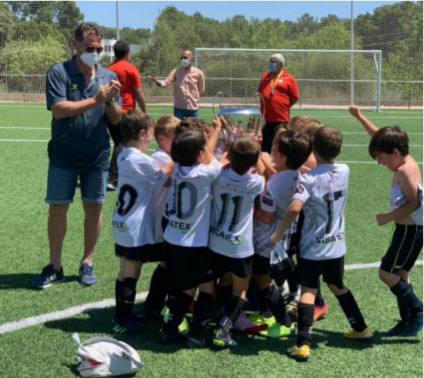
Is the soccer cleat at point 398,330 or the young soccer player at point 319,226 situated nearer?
the young soccer player at point 319,226

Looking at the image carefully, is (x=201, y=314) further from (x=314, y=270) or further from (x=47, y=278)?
(x=47, y=278)

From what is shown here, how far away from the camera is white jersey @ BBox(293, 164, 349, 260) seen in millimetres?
3857

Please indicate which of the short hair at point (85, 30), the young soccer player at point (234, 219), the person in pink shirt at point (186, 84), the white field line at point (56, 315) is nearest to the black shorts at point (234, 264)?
the young soccer player at point (234, 219)

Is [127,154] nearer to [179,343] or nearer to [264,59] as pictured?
[179,343]

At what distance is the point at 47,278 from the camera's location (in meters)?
5.02

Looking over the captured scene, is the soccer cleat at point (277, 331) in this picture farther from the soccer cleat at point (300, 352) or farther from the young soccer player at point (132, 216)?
the young soccer player at point (132, 216)

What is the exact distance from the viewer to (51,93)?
15.7 ft

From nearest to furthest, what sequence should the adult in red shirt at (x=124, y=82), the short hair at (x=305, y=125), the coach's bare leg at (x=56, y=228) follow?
the short hair at (x=305, y=125) → the coach's bare leg at (x=56, y=228) → the adult in red shirt at (x=124, y=82)

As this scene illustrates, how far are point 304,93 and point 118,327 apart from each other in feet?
88.3

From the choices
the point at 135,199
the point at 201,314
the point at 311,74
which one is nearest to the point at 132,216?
the point at 135,199

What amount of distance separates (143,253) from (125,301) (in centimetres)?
36

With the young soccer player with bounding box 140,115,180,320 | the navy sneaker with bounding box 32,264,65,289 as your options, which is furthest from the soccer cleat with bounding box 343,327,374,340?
the navy sneaker with bounding box 32,264,65,289

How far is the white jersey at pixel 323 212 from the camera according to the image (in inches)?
152

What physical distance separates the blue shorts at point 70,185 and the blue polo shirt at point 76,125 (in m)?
0.05
